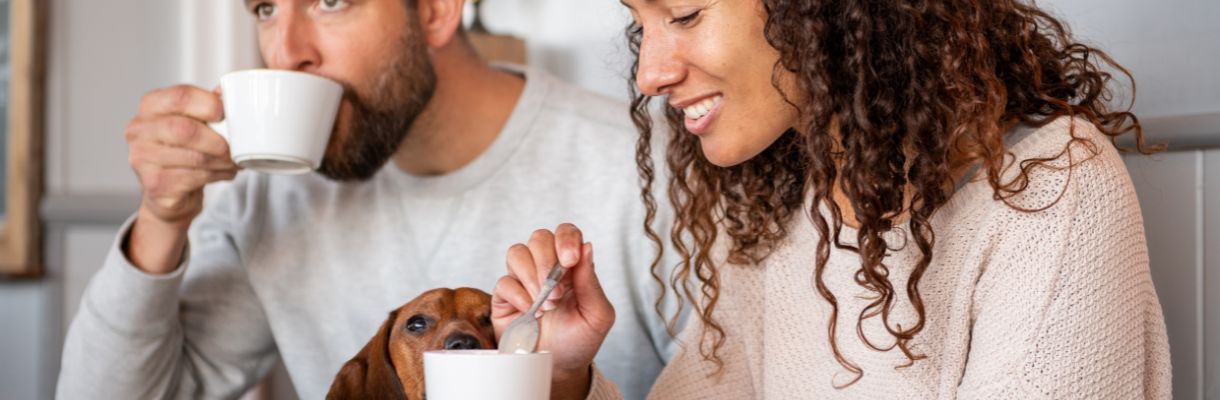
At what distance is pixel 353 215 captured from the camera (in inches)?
57.6

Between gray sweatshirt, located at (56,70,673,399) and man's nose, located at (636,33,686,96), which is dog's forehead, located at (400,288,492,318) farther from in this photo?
gray sweatshirt, located at (56,70,673,399)

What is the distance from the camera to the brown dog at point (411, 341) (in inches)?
39.3

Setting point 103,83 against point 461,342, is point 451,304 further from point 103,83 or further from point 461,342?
point 103,83

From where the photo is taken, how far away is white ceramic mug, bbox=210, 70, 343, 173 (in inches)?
45.4

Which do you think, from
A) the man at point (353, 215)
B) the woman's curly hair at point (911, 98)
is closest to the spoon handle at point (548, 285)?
the woman's curly hair at point (911, 98)

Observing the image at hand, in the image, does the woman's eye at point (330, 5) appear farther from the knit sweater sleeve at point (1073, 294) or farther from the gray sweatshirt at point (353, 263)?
the knit sweater sleeve at point (1073, 294)

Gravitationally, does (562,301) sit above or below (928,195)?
below

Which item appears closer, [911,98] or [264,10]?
[911,98]

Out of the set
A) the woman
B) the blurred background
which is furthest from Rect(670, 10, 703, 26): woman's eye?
the blurred background

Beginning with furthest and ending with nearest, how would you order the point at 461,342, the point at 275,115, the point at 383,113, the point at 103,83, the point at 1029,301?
the point at 103,83 < the point at 383,113 < the point at 275,115 < the point at 461,342 < the point at 1029,301

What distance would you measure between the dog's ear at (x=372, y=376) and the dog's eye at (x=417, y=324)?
3 cm

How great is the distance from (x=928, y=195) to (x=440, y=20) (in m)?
0.77

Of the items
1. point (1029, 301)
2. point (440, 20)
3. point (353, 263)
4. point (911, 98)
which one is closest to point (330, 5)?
point (440, 20)

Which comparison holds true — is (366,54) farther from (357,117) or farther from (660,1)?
(660,1)
